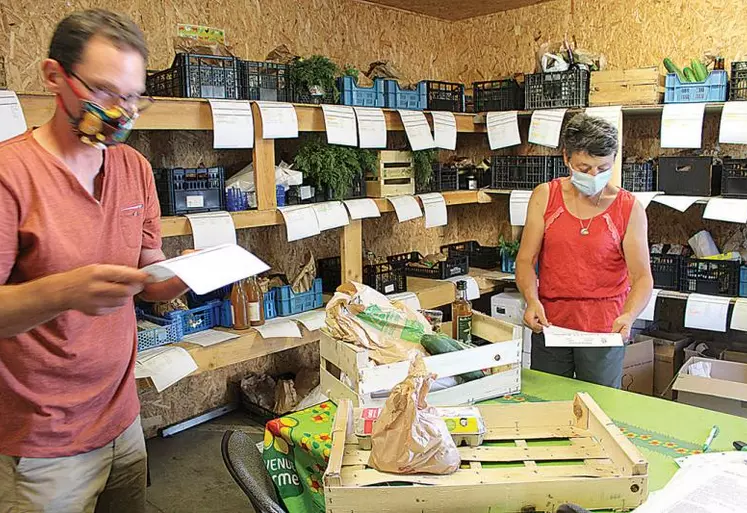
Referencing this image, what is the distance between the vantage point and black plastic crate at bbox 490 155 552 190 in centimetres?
396

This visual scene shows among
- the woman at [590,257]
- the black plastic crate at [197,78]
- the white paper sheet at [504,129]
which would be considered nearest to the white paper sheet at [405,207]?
the white paper sheet at [504,129]

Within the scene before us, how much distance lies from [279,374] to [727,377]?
247cm

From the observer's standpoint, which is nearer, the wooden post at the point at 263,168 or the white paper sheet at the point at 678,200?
the wooden post at the point at 263,168

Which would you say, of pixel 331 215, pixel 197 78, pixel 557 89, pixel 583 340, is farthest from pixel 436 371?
pixel 557 89

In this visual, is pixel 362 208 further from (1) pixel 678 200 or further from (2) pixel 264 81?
(1) pixel 678 200

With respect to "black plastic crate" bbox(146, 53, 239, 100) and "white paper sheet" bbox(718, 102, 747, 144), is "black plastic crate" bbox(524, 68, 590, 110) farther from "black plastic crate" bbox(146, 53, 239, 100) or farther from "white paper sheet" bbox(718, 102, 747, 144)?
"black plastic crate" bbox(146, 53, 239, 100)

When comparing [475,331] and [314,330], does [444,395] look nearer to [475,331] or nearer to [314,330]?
[475,331]

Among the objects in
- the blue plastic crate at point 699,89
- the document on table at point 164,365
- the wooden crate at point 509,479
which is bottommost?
the document on table at point 164,365

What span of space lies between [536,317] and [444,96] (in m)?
2.00

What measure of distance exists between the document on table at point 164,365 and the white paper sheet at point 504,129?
229 centimetres

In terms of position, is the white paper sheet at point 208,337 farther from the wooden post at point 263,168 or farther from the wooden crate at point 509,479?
the wooden crate at point 509,479

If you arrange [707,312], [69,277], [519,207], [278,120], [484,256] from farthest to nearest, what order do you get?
[484,256] → [519,207] → [707,312] → [278,120] → [69,277]

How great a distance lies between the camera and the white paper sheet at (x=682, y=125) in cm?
327

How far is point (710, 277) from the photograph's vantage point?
3.42 meters
